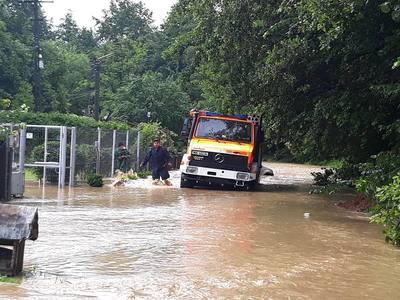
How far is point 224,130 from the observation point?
72.9 ft

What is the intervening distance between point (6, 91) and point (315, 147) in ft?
96.4

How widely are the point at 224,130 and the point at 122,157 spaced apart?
17.5ft

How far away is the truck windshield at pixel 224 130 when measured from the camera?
72.6ft

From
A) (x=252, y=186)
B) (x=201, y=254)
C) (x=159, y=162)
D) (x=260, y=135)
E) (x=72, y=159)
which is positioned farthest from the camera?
(x=159, y=162)

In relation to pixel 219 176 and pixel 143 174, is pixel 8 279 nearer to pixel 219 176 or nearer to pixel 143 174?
pixel 219 176

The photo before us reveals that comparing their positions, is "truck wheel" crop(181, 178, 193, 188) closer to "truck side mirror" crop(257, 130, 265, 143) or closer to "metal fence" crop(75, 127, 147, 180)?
"truck side mirror" crop(257, 130, 265, 143)

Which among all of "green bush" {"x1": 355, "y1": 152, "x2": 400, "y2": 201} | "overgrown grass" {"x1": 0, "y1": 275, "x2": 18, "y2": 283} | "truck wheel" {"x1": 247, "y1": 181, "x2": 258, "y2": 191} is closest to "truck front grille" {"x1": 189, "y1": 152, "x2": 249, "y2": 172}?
"truck wheel" {"x1": 247, "y1": 181, "x2": 258, "y2": 191}

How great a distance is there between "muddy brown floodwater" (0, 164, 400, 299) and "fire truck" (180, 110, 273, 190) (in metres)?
5.00

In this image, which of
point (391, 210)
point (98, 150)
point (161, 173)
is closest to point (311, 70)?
point (161, 173)

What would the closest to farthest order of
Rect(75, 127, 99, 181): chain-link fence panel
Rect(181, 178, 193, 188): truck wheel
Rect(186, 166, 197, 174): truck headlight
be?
Rect(186, 166, 197, 174): truck headlight, Rect(181, 178, 193, 188): truck wheel, Rect(75, 127, 99, 181): chain-link fence panel

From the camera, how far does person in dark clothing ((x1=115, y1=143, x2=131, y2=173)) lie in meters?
25.8

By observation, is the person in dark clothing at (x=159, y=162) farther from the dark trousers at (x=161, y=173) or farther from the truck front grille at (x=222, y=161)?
the truck front grille at (x=222, y=161)

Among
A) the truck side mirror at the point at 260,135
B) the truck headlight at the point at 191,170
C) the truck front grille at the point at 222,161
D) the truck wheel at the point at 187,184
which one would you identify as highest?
the truck side mirror at the point at 260,135

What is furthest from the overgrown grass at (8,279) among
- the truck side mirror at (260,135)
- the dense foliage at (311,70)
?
the truck side mirror at (260,135)
